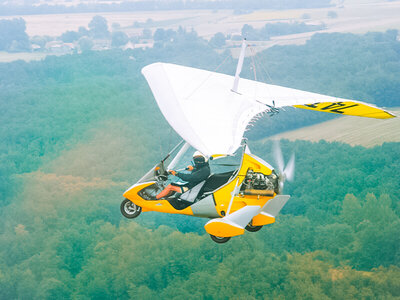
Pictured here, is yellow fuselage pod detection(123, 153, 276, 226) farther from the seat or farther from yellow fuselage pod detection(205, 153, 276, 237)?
the seat

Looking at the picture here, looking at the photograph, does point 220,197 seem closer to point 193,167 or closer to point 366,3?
point 193,167

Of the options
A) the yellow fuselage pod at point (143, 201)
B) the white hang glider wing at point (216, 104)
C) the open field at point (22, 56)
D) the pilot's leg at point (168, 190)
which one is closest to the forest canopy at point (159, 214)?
the white hang glider wing at point (216, 104)

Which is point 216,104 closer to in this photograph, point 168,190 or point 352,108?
point 168,190

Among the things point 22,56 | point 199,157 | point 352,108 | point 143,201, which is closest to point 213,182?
point 199,157

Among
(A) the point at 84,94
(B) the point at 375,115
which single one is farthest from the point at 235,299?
(A) the point at 84,94

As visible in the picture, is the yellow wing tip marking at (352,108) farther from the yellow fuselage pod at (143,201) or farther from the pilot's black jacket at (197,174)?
the yellow fuselage pod at (143,201)
